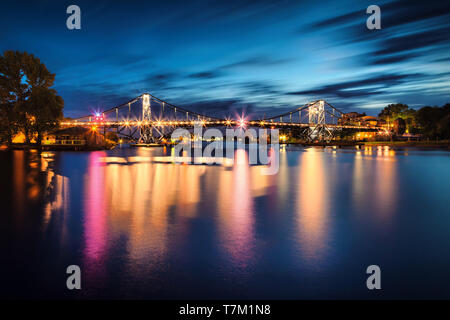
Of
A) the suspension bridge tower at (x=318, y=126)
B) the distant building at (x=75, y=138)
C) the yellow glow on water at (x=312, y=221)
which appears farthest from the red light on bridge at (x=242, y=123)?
the yellow glow on water at (x=312, y=221)

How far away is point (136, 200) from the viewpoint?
642 inches

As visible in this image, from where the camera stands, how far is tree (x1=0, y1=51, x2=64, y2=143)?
57469 mm

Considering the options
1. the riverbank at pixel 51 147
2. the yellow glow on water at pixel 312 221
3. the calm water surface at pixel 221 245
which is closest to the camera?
the calm water surface at pixel 221 245

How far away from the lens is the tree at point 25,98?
57469 mm

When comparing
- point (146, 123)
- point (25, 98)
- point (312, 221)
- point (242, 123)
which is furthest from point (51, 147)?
point (312, 221)

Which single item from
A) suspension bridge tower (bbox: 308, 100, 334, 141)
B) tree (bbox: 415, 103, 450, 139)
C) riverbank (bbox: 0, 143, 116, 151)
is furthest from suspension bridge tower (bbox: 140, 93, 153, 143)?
tree (bbox: 415, 103, 450, 139)

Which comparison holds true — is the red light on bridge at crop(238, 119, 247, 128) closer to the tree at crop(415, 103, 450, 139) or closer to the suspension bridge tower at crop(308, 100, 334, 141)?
the suspension bridge tower at crop(308, 100, 334, 141)

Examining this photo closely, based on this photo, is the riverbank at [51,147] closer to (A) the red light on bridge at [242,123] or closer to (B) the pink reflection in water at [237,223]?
(A) the red light on bridge at [242,123]

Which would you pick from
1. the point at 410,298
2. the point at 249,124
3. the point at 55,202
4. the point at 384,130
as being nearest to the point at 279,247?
the point at 410,298

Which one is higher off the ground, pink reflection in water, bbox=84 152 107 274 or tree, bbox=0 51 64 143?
tree, bbox=0 51 64 143

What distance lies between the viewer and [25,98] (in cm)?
6012

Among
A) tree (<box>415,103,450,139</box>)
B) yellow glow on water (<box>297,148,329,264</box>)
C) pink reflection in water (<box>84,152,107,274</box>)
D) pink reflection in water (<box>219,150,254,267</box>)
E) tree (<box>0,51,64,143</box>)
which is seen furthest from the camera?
tree (<box>415,103,450,139</box>)

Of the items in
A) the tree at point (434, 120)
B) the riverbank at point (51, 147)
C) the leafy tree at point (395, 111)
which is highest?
the leafy tree at point (395, 111)
